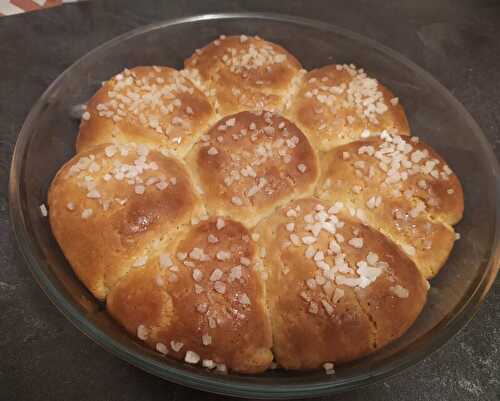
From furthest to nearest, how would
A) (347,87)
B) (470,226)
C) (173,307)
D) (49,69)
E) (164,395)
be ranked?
1. (49,69)
2. (347,87)
3. (470,226)
4. (164,395)
5. (173,307)

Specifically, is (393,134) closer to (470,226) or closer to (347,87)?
(347,87)

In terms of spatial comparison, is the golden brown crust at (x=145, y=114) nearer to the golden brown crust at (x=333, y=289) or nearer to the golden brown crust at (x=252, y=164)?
the golden brown crust at (x=252, y=164)

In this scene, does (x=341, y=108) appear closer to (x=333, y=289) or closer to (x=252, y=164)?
(x=252, y=164)

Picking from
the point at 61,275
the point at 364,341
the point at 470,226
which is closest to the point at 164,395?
the point at 61,275

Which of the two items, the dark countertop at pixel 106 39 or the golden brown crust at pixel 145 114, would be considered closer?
the dark countertop at pixel 106 39

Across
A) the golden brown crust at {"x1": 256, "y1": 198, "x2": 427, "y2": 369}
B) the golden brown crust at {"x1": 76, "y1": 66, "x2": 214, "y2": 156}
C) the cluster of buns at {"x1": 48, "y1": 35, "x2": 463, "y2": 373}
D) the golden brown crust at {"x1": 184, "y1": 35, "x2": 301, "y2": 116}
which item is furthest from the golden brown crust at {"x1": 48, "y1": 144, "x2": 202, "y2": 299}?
the golden brown crust at {"x1": 184, "y1": 35, "x2": 301, "y2": 116}

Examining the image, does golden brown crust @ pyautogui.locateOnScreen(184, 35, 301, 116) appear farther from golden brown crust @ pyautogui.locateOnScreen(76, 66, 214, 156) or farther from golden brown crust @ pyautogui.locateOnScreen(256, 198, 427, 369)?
golden brown crust @ pyautogui.locateOnScreen(256, 198, 427, 369)

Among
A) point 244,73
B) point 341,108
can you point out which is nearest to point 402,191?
point 341,108

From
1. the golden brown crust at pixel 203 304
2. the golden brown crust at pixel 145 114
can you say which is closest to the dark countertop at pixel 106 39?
the golden brown crust at pixel 203 304
